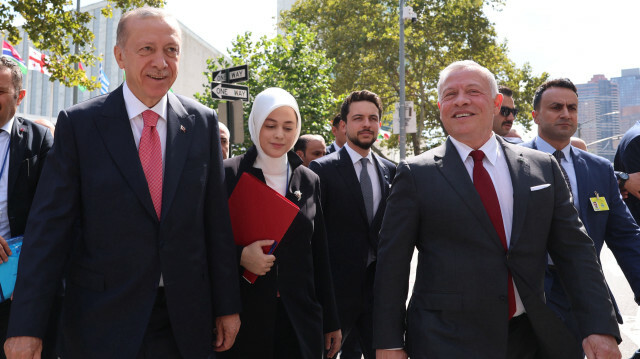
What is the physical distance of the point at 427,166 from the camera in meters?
2.71

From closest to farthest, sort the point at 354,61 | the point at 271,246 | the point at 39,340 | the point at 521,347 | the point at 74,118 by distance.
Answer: the point at 39,340, the point at 74,118, the point at 521,347, the point at 271,246, the point at 354,61

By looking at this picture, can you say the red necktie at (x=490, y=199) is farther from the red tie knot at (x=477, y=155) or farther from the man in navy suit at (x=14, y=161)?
the man in navy suit at (x=14, y=161)

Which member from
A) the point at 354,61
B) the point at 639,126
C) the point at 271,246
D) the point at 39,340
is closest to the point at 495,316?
the point at 271,246

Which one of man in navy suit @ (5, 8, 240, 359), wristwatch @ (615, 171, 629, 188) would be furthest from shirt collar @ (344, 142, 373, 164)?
man in navy suit @ (5, 8, 240, 359)

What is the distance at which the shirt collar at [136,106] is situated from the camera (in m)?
2.60

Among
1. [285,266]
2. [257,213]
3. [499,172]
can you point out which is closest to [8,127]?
[257,213]

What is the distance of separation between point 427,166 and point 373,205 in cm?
181

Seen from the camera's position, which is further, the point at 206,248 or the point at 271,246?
the point at 271,246

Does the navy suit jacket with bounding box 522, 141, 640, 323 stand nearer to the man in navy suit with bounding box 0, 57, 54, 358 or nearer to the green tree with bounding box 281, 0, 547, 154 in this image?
the man in navy suit with bounding box 0, 57, 54, 358

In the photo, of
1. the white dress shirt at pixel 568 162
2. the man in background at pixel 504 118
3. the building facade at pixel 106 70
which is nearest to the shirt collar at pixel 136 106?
the white dress shirt at pixel 568 162

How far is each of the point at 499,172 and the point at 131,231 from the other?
5.94 ft

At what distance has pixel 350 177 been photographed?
4.46 m

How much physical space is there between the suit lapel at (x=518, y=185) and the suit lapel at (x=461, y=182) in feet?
0.39

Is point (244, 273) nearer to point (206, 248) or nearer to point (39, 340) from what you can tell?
point (206, 248)
